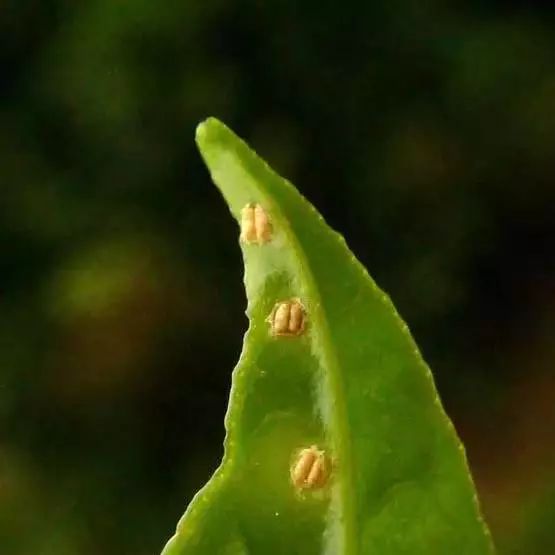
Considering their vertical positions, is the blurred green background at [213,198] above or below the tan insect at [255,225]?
above

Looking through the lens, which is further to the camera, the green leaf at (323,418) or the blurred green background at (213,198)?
the blurred green background at (213,198)

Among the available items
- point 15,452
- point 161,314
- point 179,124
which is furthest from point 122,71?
point 15,452

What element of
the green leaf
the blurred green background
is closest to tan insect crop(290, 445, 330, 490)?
the green leaf

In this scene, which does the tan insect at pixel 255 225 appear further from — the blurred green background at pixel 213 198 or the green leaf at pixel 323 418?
the blurred green background at pixel 213 198

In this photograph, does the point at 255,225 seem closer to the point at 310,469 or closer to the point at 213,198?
the point at 310,469

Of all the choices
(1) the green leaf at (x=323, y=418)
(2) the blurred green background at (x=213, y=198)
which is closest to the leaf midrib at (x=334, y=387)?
(1) the green leaf at (x=323, y=418)

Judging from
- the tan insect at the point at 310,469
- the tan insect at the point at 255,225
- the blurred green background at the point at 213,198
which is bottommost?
the tan insect at the point at 310,469

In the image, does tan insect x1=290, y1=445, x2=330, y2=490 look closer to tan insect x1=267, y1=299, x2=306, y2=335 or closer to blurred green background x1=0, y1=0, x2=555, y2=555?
tan insect x1=267, y1=299, x2=306, y2=335

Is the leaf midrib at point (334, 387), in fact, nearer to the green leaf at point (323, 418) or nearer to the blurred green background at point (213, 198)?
the green leaf at point (323, 418)
